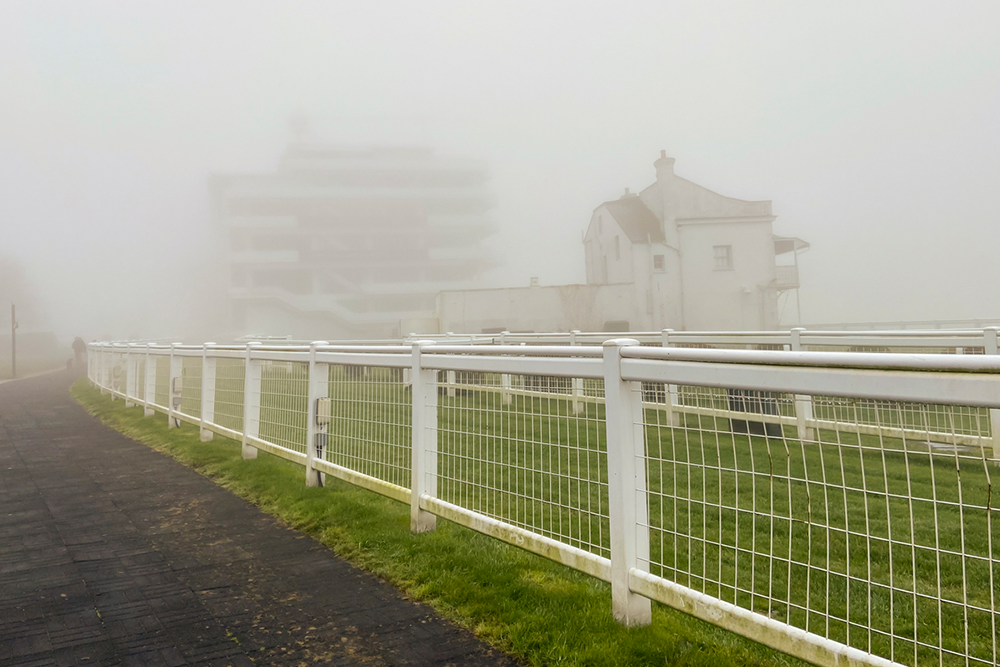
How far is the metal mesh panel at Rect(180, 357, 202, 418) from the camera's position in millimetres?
9555

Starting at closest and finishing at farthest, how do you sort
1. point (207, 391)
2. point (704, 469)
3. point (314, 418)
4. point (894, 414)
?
point (704, 469) < point (894, 414) < point (314, 418) < point (207, 391)

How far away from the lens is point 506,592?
3.41 meters

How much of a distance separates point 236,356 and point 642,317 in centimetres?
3382

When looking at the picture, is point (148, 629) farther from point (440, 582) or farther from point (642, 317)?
point (642, 317)

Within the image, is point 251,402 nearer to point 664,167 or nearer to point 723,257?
point 723,257

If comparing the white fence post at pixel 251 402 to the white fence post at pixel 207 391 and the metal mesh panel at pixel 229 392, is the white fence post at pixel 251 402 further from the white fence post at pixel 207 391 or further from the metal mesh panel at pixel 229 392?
the white fence post at pixel 207 391

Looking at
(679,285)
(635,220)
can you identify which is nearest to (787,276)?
(679,285)

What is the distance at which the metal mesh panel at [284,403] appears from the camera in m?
6.30

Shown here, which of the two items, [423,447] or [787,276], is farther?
[787,276]

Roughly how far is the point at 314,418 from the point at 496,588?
289 cm

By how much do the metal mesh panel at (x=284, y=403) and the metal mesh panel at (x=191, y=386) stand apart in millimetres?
2745

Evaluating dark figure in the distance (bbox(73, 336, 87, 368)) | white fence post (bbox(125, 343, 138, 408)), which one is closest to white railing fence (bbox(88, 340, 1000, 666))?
white fence post (bbox(125, 343, 138, 408))

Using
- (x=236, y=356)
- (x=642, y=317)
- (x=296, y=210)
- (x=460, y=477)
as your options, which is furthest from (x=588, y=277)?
(x=460, y=477)

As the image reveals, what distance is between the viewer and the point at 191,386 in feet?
32.0
